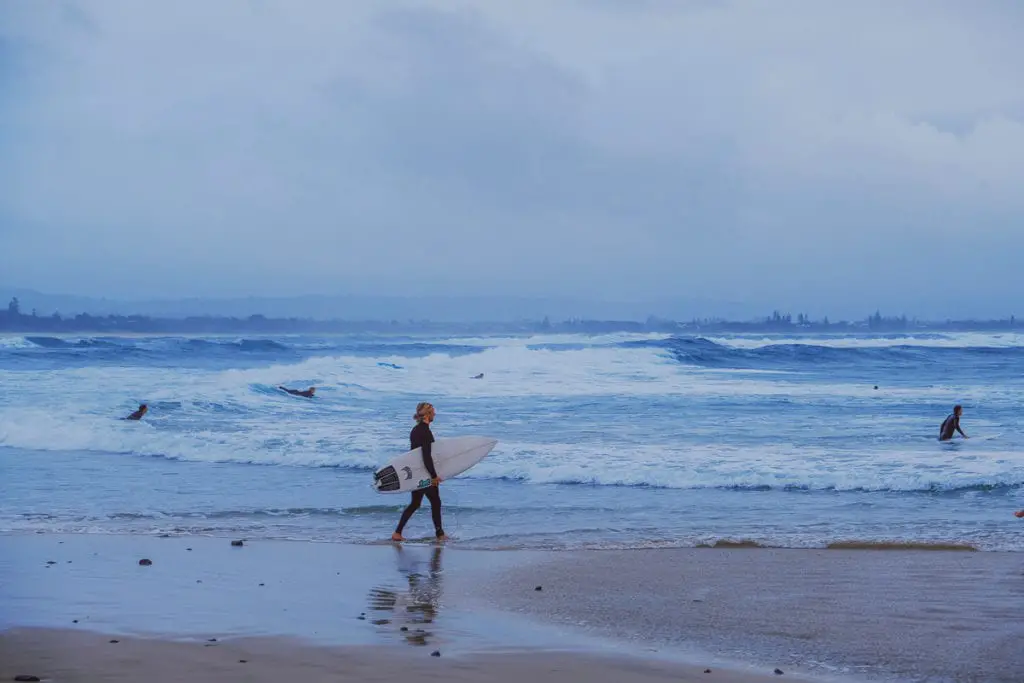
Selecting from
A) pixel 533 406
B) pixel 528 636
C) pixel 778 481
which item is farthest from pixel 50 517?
pixel 533 406

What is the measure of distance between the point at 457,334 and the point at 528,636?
116934 millimetres

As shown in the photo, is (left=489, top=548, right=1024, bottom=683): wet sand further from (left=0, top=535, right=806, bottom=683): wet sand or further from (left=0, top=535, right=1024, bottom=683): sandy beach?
(left=0, top=535, right=806, bottom=683): wet sand

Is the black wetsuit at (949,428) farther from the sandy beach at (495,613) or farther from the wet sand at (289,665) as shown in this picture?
the wet sand at (289,665)

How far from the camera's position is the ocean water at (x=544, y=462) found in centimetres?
1195

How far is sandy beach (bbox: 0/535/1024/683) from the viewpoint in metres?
6.28

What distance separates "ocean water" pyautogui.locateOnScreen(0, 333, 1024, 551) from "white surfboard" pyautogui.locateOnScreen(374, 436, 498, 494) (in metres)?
0.52

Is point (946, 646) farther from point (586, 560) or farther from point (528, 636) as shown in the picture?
point (586, 560)

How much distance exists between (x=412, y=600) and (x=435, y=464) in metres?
4.62

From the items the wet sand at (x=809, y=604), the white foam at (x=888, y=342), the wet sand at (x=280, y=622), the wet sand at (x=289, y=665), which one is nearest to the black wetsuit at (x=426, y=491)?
the wet sand at (x=280, y=622)

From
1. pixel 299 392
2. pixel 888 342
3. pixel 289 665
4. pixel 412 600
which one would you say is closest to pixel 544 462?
pixel 412 600

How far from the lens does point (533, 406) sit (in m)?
27.4

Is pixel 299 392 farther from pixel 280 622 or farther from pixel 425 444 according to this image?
pixel 280 622

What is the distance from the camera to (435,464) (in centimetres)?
1279

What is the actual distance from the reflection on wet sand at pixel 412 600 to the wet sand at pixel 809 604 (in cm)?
58
